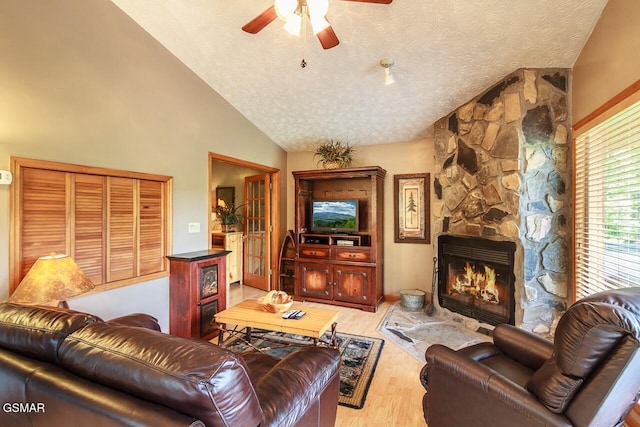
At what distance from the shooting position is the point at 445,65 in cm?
280

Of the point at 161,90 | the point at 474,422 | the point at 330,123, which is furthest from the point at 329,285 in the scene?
the point at 161,90

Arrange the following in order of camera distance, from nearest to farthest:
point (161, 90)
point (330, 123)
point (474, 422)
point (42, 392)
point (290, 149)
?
point (42, 392)
point (474, 422)
point (161, 90)
point (330, 123)
point (290, 149)

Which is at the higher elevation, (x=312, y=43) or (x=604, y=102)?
(x=312, y=43)

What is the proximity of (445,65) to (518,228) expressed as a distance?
1.72m

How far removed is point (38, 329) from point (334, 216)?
3577 mm

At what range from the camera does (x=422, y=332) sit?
3.27 meters

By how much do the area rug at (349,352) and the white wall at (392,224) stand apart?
150cm

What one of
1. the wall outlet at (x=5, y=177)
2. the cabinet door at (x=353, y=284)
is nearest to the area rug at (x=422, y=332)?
the cabinet door at (x=353, y=284)

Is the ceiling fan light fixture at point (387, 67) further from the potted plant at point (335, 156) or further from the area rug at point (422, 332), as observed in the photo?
the area rug at point (422, 332)

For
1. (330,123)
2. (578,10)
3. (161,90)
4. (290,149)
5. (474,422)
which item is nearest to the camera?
(474,422)

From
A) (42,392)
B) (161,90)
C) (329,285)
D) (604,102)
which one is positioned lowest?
(329,285)

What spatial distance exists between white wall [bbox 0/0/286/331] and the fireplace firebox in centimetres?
304

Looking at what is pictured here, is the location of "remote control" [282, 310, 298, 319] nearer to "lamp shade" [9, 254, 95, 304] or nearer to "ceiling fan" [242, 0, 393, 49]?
"lamp shade" [9, 254, 95, 304]

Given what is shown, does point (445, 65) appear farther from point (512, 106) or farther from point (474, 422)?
point (474, 422)
